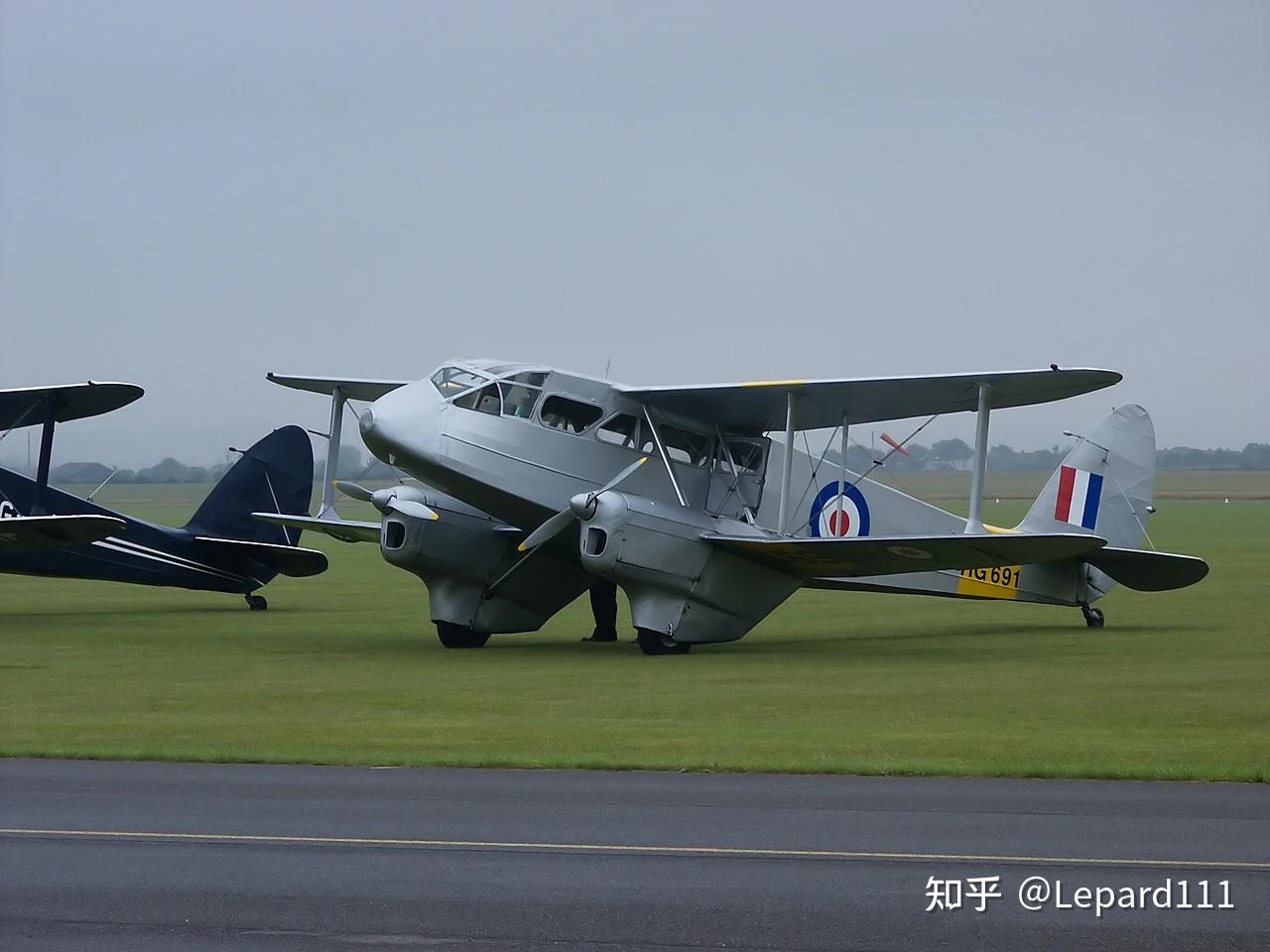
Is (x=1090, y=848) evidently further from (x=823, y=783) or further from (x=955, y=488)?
(x=955, y=488)

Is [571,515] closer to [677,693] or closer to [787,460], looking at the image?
[787,460]

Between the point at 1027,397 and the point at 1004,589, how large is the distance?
5.48 meters

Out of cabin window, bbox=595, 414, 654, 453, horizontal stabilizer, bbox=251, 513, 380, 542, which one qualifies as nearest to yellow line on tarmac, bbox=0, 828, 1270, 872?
cabin window, bbox=595, 414, 654, 453

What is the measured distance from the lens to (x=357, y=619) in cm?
2711

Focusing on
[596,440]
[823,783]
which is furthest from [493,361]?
[823,783]

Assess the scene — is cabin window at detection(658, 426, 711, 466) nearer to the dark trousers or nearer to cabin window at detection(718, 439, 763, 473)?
cabin window at detection(718, 439, 763, 473)

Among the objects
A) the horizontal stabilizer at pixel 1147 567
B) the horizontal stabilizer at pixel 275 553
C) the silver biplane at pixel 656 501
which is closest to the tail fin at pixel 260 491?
the horizontal stabilizer at pixel 275 553

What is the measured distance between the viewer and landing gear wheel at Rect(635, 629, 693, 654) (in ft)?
67.9

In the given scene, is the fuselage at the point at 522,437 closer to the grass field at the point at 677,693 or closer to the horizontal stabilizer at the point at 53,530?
the grass field at the point at 677,693

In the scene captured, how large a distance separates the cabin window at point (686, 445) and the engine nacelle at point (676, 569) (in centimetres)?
117

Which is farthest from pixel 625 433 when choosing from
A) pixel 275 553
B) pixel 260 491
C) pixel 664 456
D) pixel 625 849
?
pixel 625 849

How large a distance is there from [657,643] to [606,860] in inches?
501

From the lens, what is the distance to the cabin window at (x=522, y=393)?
20516 millimetres

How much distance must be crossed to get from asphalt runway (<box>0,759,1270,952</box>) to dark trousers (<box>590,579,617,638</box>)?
1208cm
